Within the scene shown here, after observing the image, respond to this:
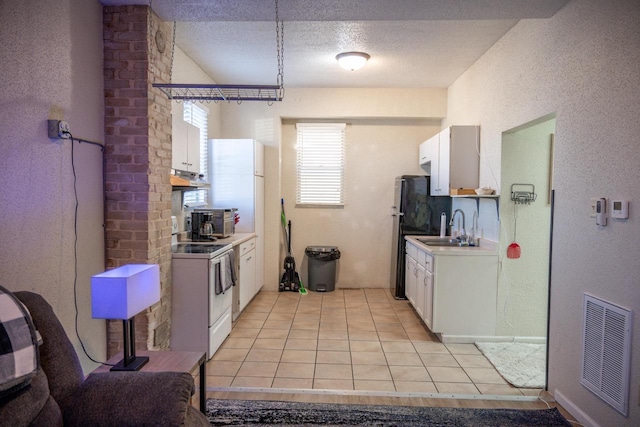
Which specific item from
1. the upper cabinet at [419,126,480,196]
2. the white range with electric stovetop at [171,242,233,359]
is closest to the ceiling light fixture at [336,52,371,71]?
the upper cabinet at [419,126,480,196]

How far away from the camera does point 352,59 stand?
163 inches

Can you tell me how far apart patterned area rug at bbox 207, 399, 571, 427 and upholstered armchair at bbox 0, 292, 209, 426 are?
0.85 meters

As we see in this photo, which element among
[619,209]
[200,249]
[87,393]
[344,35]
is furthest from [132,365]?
[344,35]

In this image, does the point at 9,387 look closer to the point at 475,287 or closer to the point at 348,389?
the point at 348,389

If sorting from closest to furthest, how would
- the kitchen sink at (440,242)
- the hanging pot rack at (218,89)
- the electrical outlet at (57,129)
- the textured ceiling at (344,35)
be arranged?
the electrical outlet at (57,129) → the hanging pot rack at (218,89) → the textured ceiling at (344,35) → the kitchen sink at (440,242)

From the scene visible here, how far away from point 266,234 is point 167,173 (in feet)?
8.44

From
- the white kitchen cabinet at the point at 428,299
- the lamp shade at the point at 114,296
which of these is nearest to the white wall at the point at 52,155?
the lamp shade at the point at 114,296

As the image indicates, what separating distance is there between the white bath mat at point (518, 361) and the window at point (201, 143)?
11.0ft

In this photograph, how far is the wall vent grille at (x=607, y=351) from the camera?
2.08m

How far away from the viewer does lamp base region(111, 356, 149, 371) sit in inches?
76.5

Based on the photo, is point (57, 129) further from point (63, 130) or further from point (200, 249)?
point (200, 249)

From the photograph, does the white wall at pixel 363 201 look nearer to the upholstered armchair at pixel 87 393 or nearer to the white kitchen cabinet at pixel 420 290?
the white kitchen cabinet at pixel 420 290

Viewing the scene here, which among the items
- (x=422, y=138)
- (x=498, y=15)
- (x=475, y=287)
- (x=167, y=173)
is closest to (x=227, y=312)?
(x=167, y=173)

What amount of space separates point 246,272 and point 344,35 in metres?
2.68
